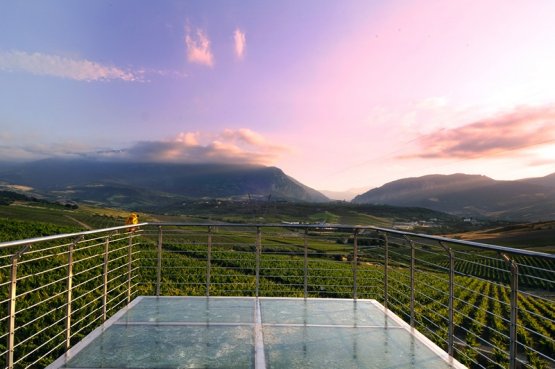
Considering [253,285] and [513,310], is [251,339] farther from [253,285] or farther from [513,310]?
[253,285]

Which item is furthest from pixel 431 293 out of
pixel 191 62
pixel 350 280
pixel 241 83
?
pixel 191 62

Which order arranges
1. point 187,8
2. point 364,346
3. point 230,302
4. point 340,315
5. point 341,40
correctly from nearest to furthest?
Answer: point 364,346
point 340,315
point 230,302
point 341,40
point 187,8

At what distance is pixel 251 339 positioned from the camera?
3309mm

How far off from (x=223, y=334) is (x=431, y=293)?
589 inches

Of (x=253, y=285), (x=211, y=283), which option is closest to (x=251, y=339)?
(x=211, y=283)

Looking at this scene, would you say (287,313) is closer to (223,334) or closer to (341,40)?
(223,334)

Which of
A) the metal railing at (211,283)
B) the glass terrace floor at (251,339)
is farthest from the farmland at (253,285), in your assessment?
the glass terrace floor at (251,339)

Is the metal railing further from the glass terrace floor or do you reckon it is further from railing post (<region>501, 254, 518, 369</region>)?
the glass terrace floor

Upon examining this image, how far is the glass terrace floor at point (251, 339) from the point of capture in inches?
112

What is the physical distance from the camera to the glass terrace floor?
285 centimetres

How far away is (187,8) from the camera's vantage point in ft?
31.3

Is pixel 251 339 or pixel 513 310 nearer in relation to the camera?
pixel 513 310

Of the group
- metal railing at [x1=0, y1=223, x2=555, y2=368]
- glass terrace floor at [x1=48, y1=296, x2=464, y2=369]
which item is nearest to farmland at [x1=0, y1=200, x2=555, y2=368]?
metal railing at [x1=0, y1=223, x2=555, y2=368]

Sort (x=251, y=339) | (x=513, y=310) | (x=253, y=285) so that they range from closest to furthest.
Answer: (x=513, y=310) → (x=251, y=339) → (x=253, y=285)
